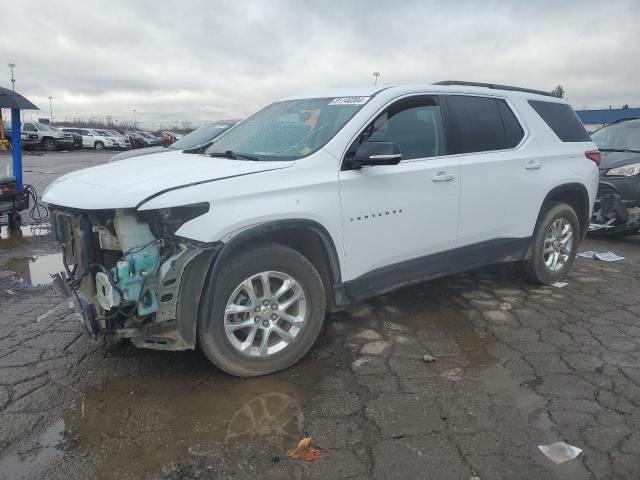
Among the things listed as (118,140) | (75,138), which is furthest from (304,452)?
(118,140)

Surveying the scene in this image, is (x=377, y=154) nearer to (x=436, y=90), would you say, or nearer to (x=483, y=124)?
(x=436, y=90)

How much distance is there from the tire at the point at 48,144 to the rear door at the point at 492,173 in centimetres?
3467

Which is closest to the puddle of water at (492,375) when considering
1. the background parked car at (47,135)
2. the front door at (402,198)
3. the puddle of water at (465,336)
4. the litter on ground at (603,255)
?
the puddle of water at (465,336)

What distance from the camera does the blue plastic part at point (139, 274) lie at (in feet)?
9.46

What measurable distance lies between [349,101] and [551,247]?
9.07 ft

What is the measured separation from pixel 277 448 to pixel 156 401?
88 cm

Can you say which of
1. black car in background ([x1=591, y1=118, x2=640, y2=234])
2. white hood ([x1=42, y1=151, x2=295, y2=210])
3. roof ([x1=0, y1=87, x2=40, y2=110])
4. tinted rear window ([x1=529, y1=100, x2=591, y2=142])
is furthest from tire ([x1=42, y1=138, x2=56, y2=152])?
tinted rear window ([x1=529, y1=100, x2=591, y2=142])

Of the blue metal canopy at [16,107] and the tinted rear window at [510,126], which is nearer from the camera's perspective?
the tinted rear window at [510,126]

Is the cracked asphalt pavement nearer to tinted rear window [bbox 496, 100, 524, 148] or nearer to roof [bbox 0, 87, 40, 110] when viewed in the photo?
tinted rear window [bbox 496, 100, 524, 148]

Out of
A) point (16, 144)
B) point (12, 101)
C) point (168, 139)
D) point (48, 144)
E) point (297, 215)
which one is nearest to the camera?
point (297, 215)

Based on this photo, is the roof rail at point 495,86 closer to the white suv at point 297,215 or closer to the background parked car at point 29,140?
the white suv at point 297,215

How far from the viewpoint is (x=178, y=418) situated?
2908 millimetres

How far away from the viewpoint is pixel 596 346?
391 cm

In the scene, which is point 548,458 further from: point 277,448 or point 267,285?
point 267,285
